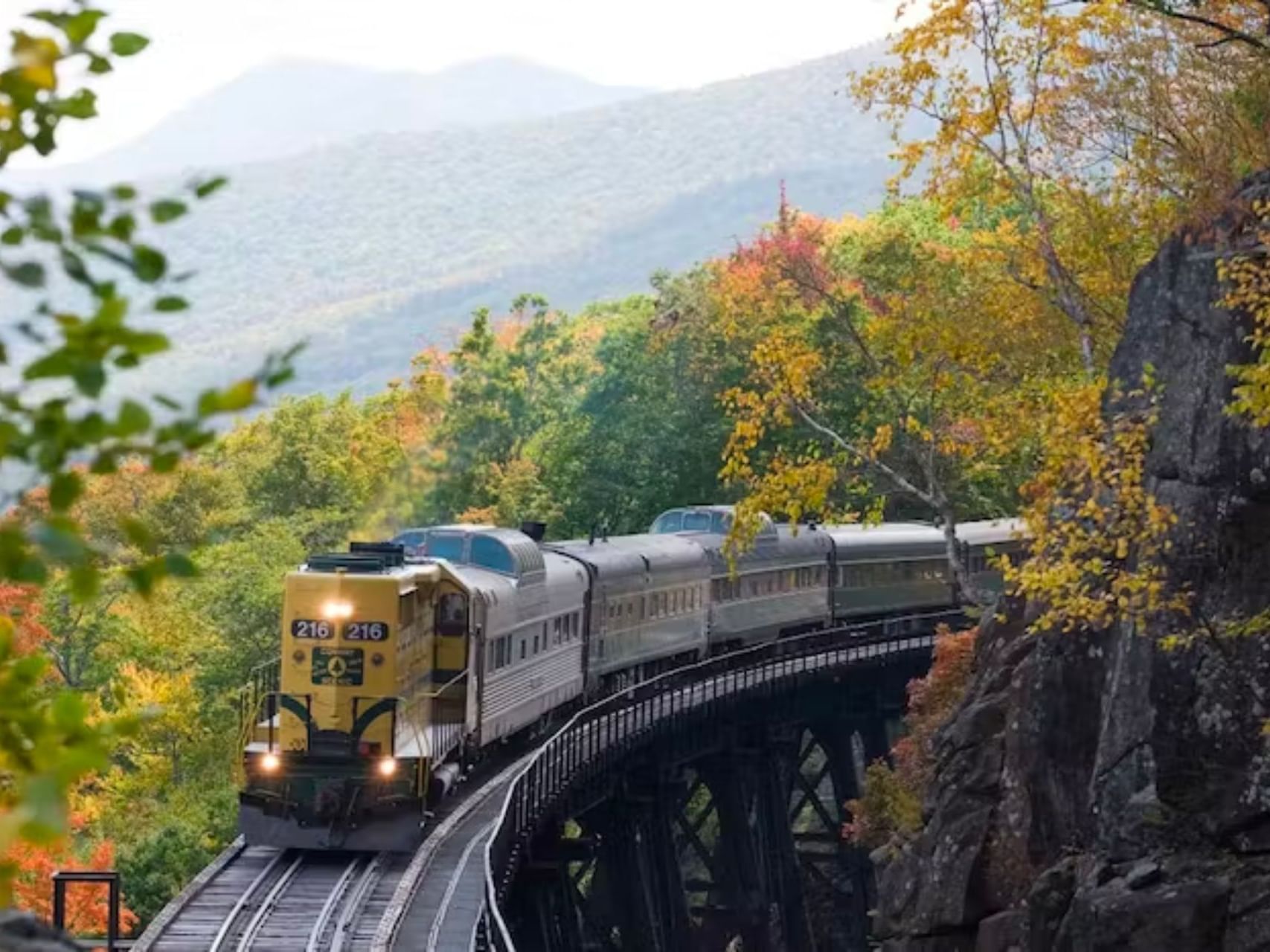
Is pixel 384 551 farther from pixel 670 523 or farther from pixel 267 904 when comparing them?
pixel 670 523

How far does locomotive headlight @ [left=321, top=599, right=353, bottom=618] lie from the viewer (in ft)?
83.0

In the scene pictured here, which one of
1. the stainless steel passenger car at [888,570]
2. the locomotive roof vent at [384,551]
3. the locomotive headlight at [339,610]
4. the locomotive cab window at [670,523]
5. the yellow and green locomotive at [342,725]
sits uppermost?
the locomotive roof vent at [384,551]

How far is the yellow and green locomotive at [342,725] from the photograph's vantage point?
24.7 metres

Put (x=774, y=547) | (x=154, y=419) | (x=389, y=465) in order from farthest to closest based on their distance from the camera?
(x=389, y=465) < (x=774, y=547) < (x=154, y=419)

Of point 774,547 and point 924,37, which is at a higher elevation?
point 924,37

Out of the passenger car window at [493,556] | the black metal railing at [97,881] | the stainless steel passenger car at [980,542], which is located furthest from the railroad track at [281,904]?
the stainless steel passenger car at [980,542]

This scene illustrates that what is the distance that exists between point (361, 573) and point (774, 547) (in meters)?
23.1

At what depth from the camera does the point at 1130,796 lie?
1811 centimetres

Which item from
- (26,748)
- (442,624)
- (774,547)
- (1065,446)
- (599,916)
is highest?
(26,748)

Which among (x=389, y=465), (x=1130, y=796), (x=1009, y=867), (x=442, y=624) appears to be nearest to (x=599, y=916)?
(x=442, y=624)

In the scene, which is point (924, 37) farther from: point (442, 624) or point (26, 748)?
point (26, 748)

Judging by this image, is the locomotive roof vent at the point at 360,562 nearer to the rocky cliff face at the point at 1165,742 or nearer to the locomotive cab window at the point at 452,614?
the locomotive cab window at the point at 452,614

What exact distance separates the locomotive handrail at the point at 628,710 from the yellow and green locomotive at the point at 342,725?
1501 millimetres

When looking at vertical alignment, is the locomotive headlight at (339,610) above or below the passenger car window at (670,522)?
above
